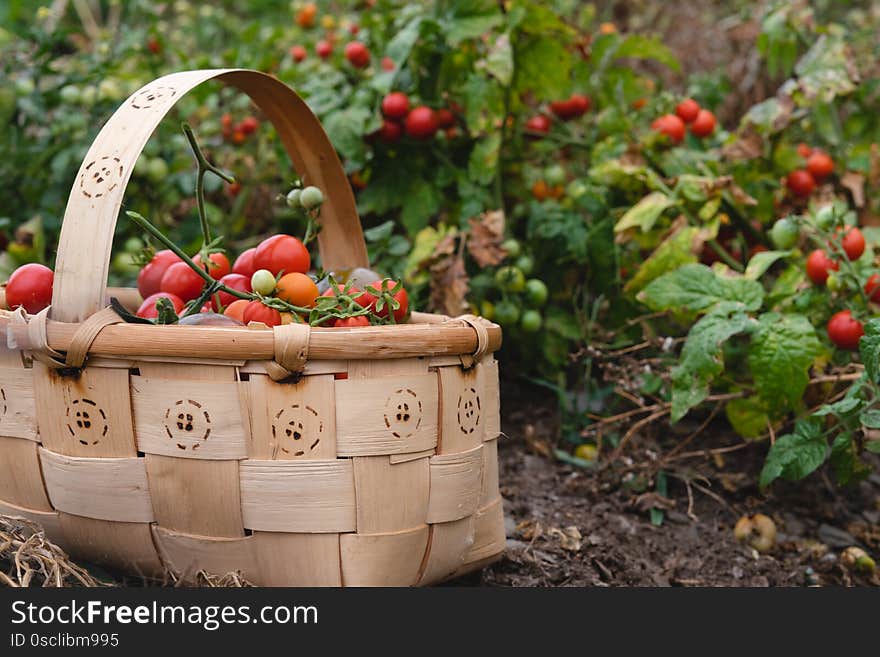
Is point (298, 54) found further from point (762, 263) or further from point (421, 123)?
point (762, 263)

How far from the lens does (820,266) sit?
1.71 meters

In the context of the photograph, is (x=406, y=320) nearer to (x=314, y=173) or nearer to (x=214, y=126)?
(x=314, y=173)

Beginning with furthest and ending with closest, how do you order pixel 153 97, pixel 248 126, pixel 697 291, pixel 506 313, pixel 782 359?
1. pixel 248 126
2. pixel 506 313
3. pixel 697 291
4. pixel 782 359
5. pixel 153 97

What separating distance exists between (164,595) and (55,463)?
25cm

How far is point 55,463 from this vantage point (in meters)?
1.12

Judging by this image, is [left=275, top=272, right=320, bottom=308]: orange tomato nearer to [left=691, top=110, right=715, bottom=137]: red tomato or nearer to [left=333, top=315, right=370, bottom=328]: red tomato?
[left=333, top=315, right=370, bottom=328]: red tomato

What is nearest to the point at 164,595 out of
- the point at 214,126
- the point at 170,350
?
the point at 170,350

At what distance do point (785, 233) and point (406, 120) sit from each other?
0.85m

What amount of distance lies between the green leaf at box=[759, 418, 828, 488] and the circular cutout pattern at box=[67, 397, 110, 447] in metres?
1.04

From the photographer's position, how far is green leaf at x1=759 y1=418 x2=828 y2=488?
1.53 meters

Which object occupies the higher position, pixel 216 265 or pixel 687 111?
pixel 687 111

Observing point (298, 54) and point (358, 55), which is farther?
point (298, 54)

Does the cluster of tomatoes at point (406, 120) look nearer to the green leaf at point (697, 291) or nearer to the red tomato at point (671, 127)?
the red tomato at point (671, 127)

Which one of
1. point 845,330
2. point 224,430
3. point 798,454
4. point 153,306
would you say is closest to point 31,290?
point 153,306
